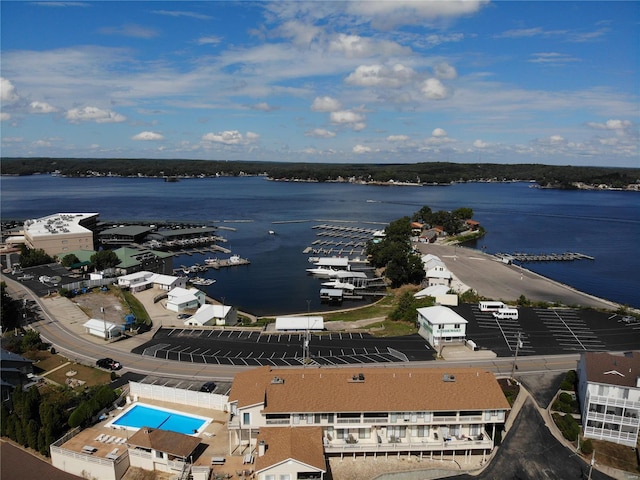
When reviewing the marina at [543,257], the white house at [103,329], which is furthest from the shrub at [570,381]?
the marina at [543,257]

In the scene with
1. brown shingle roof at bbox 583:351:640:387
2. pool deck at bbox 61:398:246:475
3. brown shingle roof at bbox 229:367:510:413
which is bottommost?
pool deck at bbox 61:398:246:475

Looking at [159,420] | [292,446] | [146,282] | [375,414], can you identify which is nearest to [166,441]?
[159,420]

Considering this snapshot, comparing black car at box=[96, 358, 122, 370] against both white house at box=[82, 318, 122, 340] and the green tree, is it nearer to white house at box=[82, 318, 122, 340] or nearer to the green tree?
white house at box=[82, 318, 122, 340]

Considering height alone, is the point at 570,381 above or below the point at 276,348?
above

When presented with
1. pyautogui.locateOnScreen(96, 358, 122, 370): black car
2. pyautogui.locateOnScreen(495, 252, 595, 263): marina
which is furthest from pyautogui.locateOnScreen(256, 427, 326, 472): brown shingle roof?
pyautogui.locateOnScreen(495, 252, 595, 263): marina

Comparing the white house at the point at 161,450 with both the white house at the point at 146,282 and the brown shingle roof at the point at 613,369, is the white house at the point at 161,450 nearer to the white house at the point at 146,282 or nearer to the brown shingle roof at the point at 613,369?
the brown shingle roof at the point at 613,369

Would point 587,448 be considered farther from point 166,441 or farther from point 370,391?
point 166,441

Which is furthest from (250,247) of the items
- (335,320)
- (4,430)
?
(4,430)
